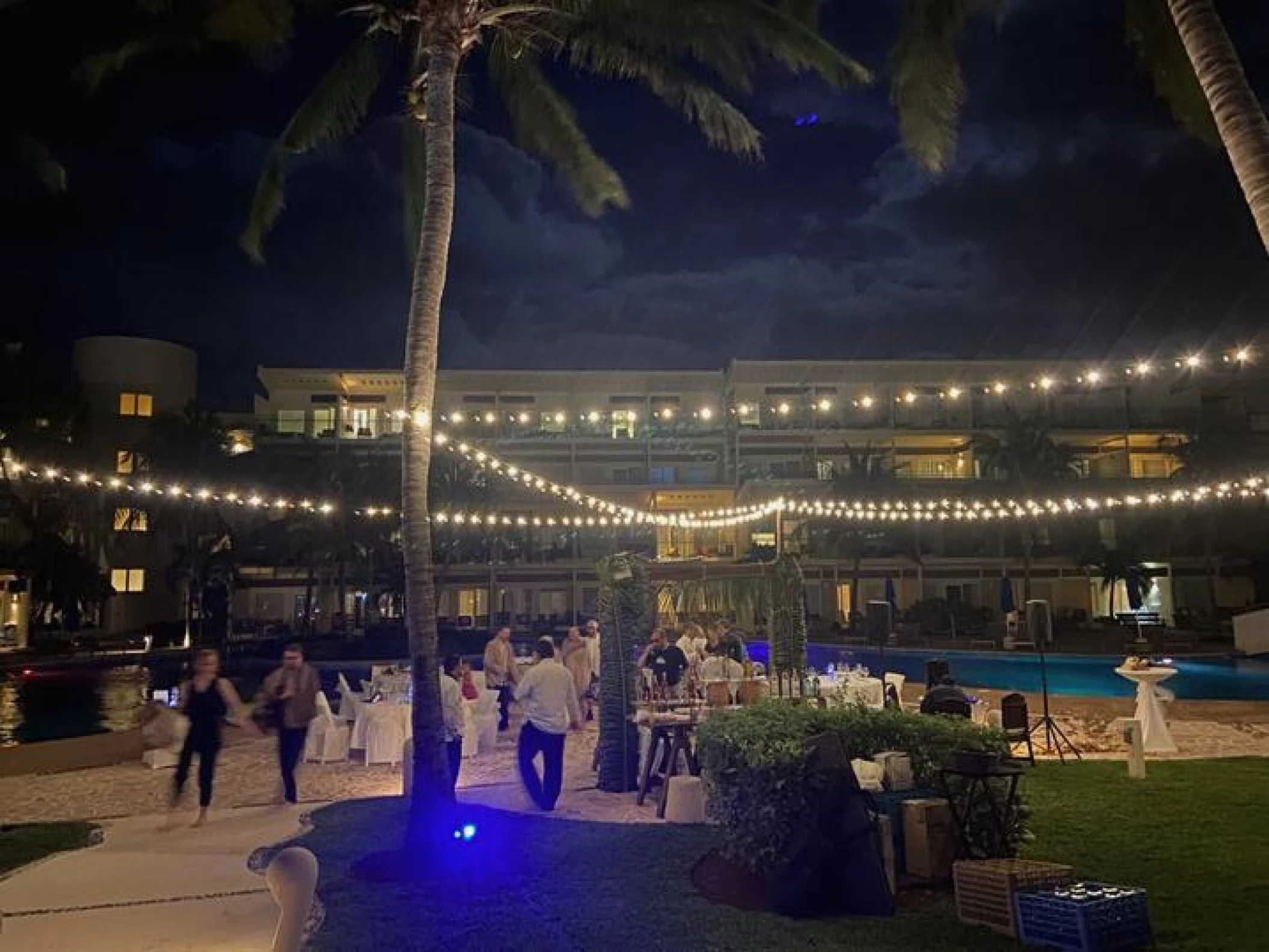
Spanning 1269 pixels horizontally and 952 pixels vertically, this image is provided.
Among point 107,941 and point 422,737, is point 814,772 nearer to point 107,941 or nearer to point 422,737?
point 422,737

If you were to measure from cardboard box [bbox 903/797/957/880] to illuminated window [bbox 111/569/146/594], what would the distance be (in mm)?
40551

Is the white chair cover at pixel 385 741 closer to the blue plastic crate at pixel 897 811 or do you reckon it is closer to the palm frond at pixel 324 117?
the palm frond at pixel 324 117

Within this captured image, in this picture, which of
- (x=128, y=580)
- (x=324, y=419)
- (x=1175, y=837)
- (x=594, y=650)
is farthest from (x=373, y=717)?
(x=324, y=419)

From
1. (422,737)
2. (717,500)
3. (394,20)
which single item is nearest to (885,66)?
(394,20)

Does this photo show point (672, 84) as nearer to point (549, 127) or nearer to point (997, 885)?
point (549, 127)

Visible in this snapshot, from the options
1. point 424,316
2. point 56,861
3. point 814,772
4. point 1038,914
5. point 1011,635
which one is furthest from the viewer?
point 1011,635

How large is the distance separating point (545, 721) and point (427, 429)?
329 centimetres

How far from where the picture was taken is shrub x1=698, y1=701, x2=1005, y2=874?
6.41m

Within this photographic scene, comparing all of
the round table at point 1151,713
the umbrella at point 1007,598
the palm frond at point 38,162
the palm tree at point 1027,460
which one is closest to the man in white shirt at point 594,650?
the round table at point 1151,713

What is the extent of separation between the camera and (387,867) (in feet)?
23.9

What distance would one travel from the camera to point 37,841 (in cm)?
852

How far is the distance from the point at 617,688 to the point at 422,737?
12.0 ft

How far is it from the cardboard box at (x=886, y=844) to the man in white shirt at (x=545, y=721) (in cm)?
397

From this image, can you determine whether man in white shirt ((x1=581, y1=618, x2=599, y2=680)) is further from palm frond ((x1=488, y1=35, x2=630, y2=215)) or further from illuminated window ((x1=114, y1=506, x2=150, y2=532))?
illuminated window ((x1=114, y1=506, x2=150, y2=532))
